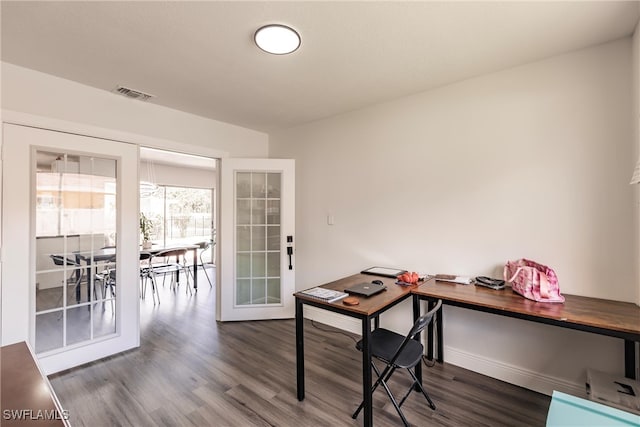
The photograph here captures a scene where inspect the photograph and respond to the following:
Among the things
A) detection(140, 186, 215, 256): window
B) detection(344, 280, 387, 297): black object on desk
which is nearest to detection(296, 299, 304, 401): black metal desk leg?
detection(344, 280, 387, 297): black object on desk

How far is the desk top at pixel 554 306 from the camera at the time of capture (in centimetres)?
153

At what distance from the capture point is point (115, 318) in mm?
2750

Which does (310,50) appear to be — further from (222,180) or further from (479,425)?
(479,425)

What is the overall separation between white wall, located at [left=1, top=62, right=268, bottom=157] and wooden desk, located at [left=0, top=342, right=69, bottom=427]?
2073 mm

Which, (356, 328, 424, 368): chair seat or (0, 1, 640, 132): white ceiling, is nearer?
(0, 1, 640, 132): white ceiling

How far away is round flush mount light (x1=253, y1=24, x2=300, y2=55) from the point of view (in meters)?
1.77

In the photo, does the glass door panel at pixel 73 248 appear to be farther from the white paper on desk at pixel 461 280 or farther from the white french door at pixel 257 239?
the white paper on desk at pixel 461 280

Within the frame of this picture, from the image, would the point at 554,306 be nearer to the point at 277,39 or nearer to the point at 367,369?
the point at 367,369

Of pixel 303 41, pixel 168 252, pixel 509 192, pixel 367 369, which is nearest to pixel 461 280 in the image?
pixel 509 192

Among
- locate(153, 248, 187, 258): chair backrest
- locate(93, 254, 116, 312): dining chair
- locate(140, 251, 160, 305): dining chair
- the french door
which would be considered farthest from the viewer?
locate(153, 248, 187, 258): chair backrest

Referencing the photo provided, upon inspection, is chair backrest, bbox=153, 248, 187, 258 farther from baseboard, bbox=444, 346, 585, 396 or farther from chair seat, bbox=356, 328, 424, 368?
baseboard, bbox=444, 346, 585, 396

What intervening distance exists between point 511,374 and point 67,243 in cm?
385

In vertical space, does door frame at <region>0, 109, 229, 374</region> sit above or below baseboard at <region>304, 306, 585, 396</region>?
above

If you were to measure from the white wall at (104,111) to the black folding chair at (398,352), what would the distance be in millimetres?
2842
